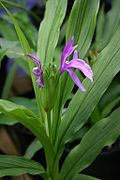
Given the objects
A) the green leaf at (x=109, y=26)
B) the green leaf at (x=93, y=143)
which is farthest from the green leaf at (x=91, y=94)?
the green leaf at (x=109, y=26)

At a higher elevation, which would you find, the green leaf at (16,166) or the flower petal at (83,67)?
the flower petal at (83,67)

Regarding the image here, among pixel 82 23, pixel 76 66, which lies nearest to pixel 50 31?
pixel 82 23

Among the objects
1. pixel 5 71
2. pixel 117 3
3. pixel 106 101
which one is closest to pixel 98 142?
pixel 106 101

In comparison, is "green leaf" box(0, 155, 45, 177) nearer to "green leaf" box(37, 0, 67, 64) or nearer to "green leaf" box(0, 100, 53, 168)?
"green leaf" box(0, 100, 53, 168)

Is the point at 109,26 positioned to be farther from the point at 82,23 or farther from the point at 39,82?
the point at 39,82

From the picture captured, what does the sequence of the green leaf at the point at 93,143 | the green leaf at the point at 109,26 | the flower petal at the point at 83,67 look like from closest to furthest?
1. the flower petal at the point at 83,67
2. the green leaf at the point at 93,143
3. the green leaf at the point at 109,26

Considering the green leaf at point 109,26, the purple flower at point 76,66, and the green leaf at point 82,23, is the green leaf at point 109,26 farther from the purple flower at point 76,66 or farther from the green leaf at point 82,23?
the purple flower at point 76,66
